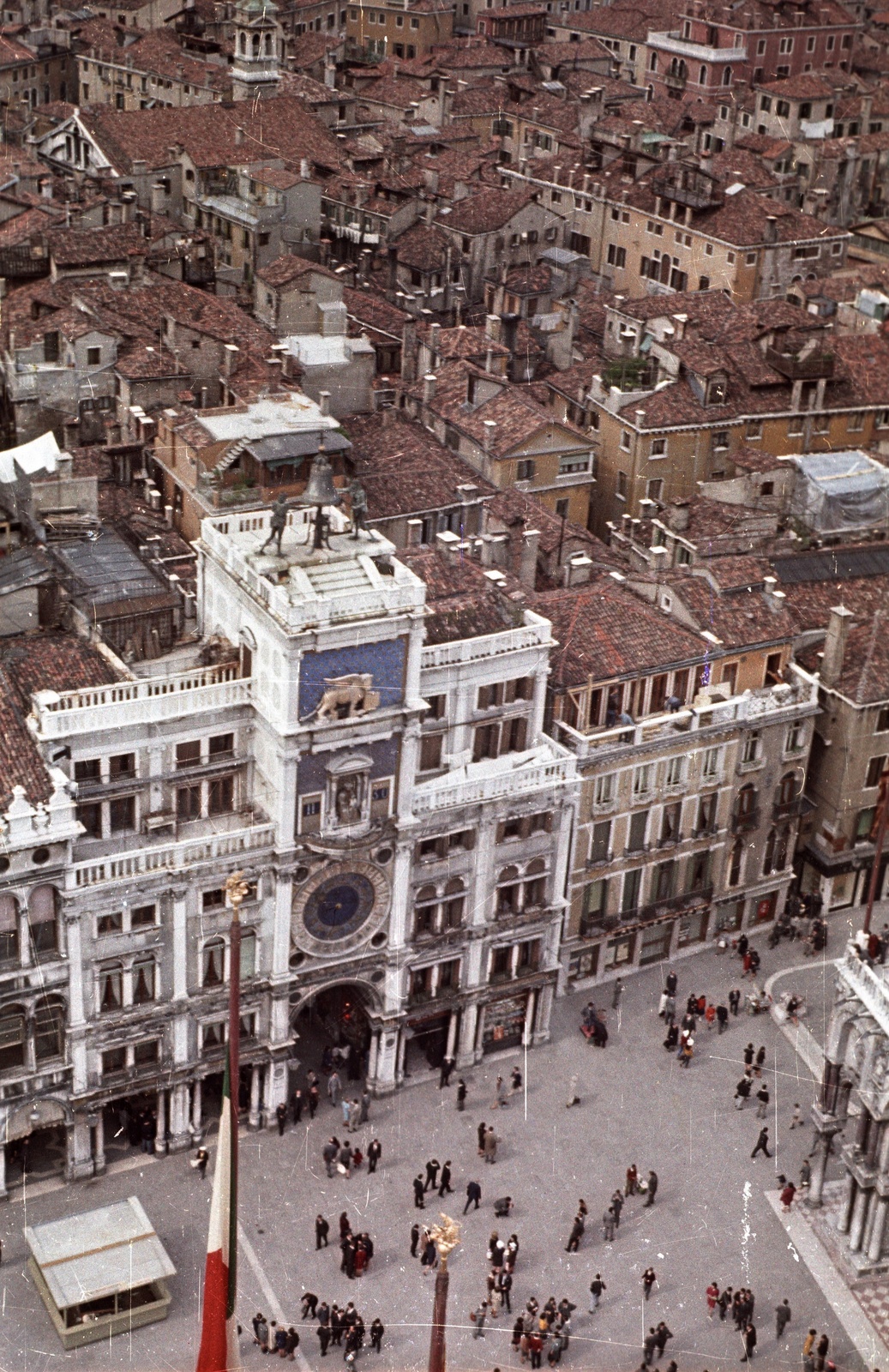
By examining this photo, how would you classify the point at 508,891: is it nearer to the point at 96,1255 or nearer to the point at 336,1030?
the point at 336,1030

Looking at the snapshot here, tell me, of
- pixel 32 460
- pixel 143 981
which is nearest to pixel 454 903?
pixel 143 981

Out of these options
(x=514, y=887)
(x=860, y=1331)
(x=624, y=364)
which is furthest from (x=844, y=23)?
(x=860, y=1331)

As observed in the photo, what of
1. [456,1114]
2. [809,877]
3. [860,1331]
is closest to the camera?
[860,1331]

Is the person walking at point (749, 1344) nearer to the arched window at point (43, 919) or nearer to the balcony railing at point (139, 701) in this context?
the arched window at point (43, 919)

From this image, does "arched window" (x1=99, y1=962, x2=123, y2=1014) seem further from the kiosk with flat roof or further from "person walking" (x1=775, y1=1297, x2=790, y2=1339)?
"person walking" (x1=775, y1=1297, x2=790, y2=1339)

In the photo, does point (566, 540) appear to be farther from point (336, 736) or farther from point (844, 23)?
point (844, 23)

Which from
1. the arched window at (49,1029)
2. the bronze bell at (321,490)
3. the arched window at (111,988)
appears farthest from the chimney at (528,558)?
the arched window at (49,1029)
